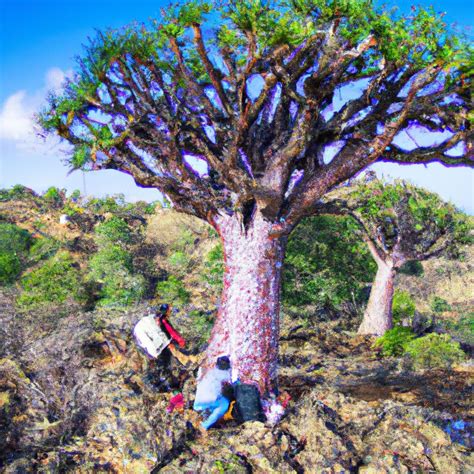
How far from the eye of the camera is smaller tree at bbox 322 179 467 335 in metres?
10.8

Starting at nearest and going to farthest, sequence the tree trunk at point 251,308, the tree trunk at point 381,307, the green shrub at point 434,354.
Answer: the tree trunk at point 251,308 → the green shrub at point 434,354 → the tree trunk at point 381,307

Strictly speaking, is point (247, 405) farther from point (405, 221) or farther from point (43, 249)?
point (43, 249)

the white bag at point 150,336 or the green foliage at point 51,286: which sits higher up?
the green foliage at point 51,286

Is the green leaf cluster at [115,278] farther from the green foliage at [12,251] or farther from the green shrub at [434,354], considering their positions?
the green shrub at [434,354]

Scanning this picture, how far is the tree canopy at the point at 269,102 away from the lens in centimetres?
524

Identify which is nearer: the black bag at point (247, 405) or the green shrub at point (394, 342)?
the black bag at point (247, 405)

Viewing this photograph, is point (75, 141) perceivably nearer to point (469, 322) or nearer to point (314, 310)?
point (314, 310)

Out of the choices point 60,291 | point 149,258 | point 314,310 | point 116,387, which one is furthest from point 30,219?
point 116,387

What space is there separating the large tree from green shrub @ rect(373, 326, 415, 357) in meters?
3.82

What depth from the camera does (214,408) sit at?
4879 mm

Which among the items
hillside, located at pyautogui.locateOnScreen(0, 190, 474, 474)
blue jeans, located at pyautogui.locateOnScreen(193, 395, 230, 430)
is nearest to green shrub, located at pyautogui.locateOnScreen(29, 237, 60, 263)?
hillside, located at pyautogui.locateOnScreen(0, 190, 474, 474)

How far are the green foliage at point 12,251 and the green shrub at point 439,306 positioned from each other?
1907 cm

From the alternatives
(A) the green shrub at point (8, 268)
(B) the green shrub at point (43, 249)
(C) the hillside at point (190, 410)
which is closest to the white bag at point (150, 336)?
(C) the hillside at point (190, 410)

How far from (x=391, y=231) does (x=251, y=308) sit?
7076 millimetres
